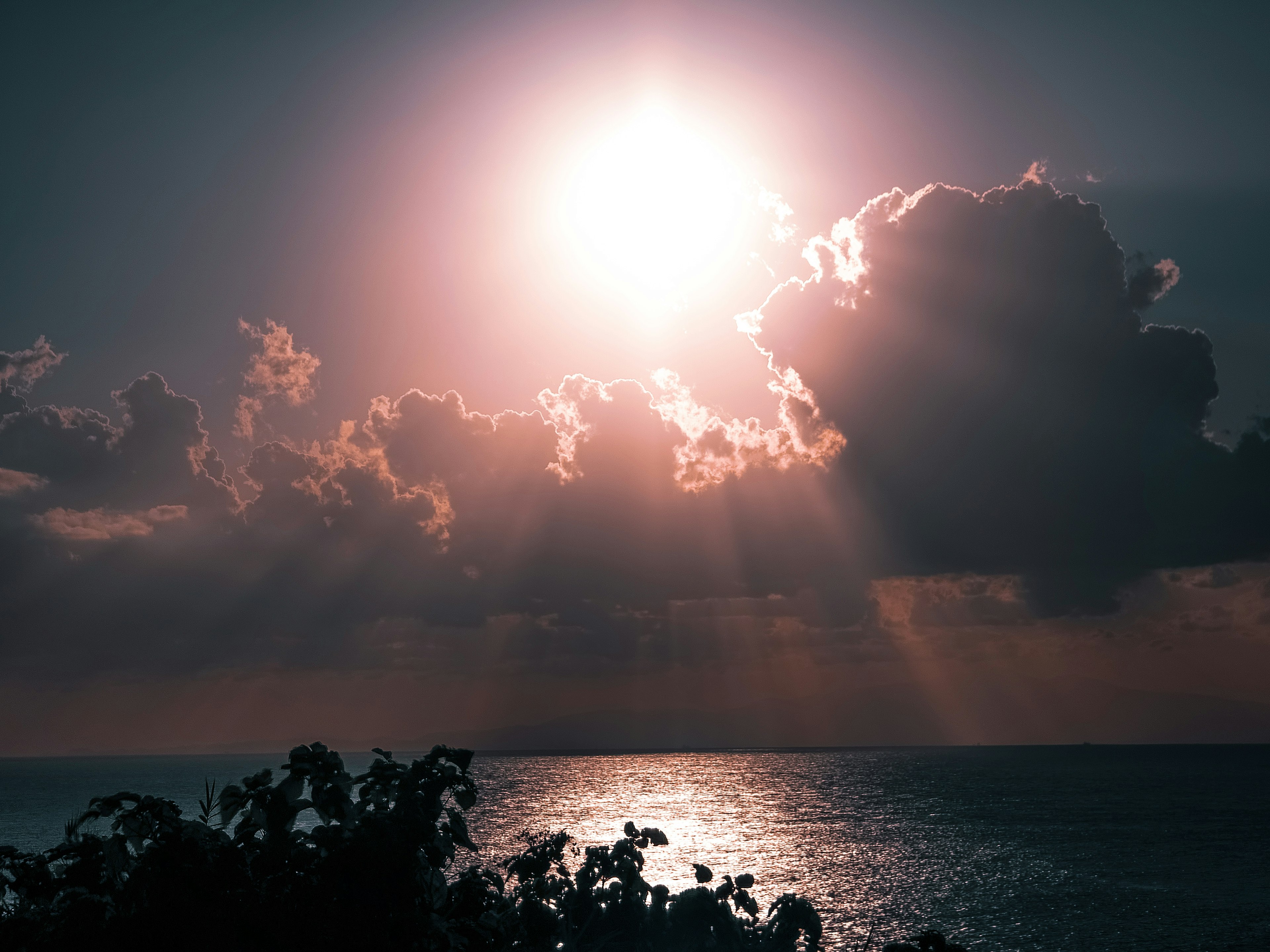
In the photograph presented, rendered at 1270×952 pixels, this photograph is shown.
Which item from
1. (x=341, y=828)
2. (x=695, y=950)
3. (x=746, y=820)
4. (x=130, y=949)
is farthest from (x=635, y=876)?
(x=746, y=820)

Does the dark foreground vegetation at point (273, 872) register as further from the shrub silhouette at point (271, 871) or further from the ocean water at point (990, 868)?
the ocean water at point (990, 868)

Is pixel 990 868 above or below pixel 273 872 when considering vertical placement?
below

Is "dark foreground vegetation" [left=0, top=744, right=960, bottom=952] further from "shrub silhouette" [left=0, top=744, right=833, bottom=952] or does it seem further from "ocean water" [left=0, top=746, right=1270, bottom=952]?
"ocean water" [left=0, top=746, right=1270, bottom=952]

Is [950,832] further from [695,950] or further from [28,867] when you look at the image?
[28,867]

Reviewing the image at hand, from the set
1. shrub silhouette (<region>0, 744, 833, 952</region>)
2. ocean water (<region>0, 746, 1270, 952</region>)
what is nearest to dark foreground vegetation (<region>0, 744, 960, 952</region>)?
shrub silhouette (<region>0, 744, 833, 952</region>)

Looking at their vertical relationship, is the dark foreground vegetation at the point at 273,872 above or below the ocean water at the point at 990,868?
above

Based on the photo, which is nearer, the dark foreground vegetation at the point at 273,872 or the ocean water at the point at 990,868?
the dark foreground vegetation at the point at 273,872

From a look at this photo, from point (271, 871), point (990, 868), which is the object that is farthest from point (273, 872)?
point (990, 868)

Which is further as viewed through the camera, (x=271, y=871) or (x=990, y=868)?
(x=990, y=868)

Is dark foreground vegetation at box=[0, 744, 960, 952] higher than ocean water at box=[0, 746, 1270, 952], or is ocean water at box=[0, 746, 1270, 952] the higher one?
dark foreground vegetation at box=[0, 744, 960, 952]

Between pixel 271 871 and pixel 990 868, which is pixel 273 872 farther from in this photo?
pixel 990 868

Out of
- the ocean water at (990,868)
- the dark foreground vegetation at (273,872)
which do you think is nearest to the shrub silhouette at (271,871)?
the dark foreground vegetation at (273,872)

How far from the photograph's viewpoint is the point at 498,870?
10362 cm

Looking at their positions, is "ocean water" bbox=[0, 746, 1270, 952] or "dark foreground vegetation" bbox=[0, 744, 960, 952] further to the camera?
"ocean water" bbox=[0, 746, 1270, 952]
